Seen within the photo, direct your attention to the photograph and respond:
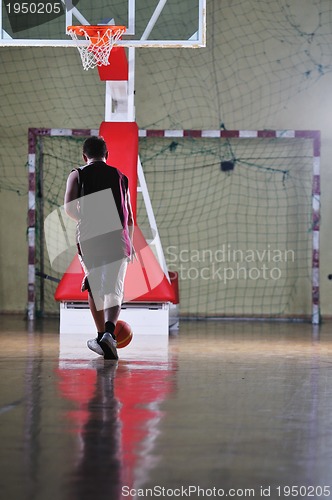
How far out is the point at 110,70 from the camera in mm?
8984

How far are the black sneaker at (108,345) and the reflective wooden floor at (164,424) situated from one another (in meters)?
0.10

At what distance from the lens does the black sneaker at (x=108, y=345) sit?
645cm

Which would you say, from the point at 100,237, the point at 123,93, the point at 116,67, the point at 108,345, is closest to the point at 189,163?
the point at 123,93

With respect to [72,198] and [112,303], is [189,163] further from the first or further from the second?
[112,303]

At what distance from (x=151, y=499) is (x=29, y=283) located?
8924 mm

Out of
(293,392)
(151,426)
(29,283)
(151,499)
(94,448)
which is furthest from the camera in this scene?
(29,283)

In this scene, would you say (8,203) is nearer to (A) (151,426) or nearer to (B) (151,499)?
(A) (151,426)

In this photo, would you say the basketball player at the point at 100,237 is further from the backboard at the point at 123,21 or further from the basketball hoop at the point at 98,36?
the backboard at the point at 123,21

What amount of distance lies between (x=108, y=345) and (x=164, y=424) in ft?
8.30

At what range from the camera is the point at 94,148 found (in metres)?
6.81

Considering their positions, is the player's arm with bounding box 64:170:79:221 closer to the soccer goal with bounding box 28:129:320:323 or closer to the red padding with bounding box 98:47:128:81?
the red padding with bounding box 98:47:128:81

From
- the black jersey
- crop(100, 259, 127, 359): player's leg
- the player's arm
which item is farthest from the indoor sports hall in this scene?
the player's arm

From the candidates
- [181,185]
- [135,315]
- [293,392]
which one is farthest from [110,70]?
[293,392]

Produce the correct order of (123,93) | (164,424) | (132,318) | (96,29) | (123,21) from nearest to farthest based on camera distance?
(164,424)
(96,29)
(123,21)
(132,318)
(123,93)
